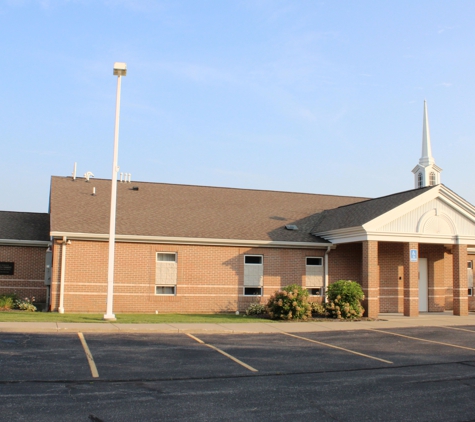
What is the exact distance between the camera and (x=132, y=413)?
7.70 metres

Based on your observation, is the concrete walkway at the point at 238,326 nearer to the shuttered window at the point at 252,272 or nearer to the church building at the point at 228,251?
the church building at the point at 228,251

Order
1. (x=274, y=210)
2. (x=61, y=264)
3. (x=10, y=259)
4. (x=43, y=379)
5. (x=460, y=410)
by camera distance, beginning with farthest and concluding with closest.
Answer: (x=274, y=210), (x=10, y=259), (x=61, y=264), (x=43, y=379), (x=460, y=410)

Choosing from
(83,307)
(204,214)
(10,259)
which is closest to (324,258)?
(204,214)

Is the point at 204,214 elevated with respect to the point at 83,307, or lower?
elevated

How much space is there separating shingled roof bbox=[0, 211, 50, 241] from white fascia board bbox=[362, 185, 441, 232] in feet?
45.5

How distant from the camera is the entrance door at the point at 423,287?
2650 centimetres

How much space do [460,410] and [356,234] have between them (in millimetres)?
14828

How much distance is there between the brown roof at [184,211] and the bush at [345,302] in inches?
134

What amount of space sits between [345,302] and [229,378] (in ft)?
40.3

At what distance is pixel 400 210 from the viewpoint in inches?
898

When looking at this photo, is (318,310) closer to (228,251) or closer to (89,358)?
(228,251)

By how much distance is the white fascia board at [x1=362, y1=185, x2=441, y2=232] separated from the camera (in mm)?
22281

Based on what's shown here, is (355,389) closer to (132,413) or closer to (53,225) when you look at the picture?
(132,413)

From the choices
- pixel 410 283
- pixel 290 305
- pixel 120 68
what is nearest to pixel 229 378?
pixel 290 305
